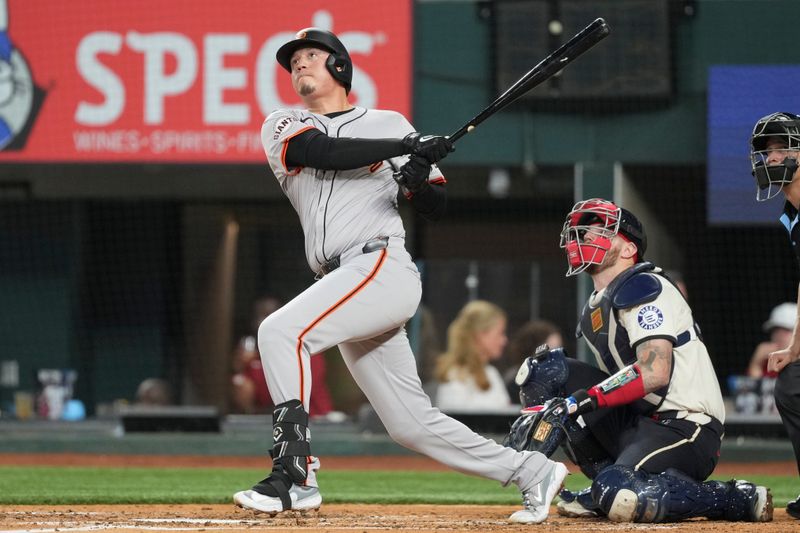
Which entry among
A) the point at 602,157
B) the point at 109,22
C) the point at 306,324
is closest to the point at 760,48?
the point at 602,157

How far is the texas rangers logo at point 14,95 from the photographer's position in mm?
11211

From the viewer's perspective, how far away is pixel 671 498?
434 cm

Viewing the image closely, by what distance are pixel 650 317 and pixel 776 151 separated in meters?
0.86

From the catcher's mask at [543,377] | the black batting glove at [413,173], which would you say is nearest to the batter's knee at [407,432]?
the catcher's mask at [543,377]

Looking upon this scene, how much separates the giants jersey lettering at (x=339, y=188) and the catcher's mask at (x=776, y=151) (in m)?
1.40

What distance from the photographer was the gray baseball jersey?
408 cm

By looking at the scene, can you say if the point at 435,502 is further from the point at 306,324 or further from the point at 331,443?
the point at 331,443

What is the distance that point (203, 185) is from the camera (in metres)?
13.6

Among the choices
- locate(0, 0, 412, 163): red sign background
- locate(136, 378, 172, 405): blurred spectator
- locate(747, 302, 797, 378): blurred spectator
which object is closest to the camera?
locate(747, 302, 797, 378): blurred spectator

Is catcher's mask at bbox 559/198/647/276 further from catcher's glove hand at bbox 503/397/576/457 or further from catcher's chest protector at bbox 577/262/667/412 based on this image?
catcher's glove hand at bbox 503/397/576/457

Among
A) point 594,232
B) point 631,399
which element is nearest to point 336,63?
point 594,232

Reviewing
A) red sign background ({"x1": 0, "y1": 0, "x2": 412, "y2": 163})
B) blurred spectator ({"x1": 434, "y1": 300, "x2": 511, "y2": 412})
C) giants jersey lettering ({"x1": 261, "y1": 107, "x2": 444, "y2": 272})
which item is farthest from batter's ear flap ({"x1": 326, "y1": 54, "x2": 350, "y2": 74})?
red sign background ({"x1": 0, "y1": 0, "x2": 412, "y2": 163})

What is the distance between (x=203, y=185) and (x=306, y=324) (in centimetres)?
985

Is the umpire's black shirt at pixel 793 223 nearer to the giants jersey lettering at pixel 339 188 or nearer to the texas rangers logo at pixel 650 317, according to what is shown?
the texas rangers logo at pixel 650 317
